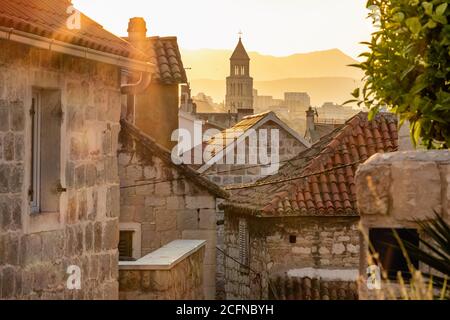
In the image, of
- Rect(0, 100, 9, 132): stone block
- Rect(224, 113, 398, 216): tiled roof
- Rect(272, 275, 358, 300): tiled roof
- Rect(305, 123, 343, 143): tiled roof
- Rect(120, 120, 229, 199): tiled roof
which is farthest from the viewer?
Rect(305, 123, 343, 143): tiled roof

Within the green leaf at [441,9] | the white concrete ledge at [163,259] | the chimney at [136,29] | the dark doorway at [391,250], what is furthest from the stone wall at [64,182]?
the chimney at [136,29]

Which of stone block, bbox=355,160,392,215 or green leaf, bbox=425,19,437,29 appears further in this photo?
green leaf, bbox=425,19,437,29

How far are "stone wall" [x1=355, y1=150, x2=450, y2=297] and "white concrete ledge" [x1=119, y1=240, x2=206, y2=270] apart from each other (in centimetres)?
451

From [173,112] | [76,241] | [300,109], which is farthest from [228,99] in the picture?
[76,241]

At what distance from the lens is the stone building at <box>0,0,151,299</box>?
290 inches

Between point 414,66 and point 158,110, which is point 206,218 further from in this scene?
point 414,66

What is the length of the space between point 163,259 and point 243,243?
31.5ft

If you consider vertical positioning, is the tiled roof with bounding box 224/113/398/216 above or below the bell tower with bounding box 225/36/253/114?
below

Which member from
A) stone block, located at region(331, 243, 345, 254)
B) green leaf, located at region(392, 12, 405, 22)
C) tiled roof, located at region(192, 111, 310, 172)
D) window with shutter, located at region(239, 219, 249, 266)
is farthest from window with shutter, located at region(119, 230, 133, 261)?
tiled roof, located at region(192, 111, 310, 172)

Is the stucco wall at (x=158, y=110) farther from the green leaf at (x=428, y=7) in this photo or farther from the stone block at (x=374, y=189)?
the stone block at (x=374, y=189)

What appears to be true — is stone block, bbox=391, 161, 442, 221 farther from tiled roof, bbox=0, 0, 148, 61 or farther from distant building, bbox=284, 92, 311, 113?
distant building, bbox=284, 92, 311, 113

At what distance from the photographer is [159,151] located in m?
13.0

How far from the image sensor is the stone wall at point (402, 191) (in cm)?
429

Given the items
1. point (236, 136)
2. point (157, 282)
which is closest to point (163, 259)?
point (157, 282)
